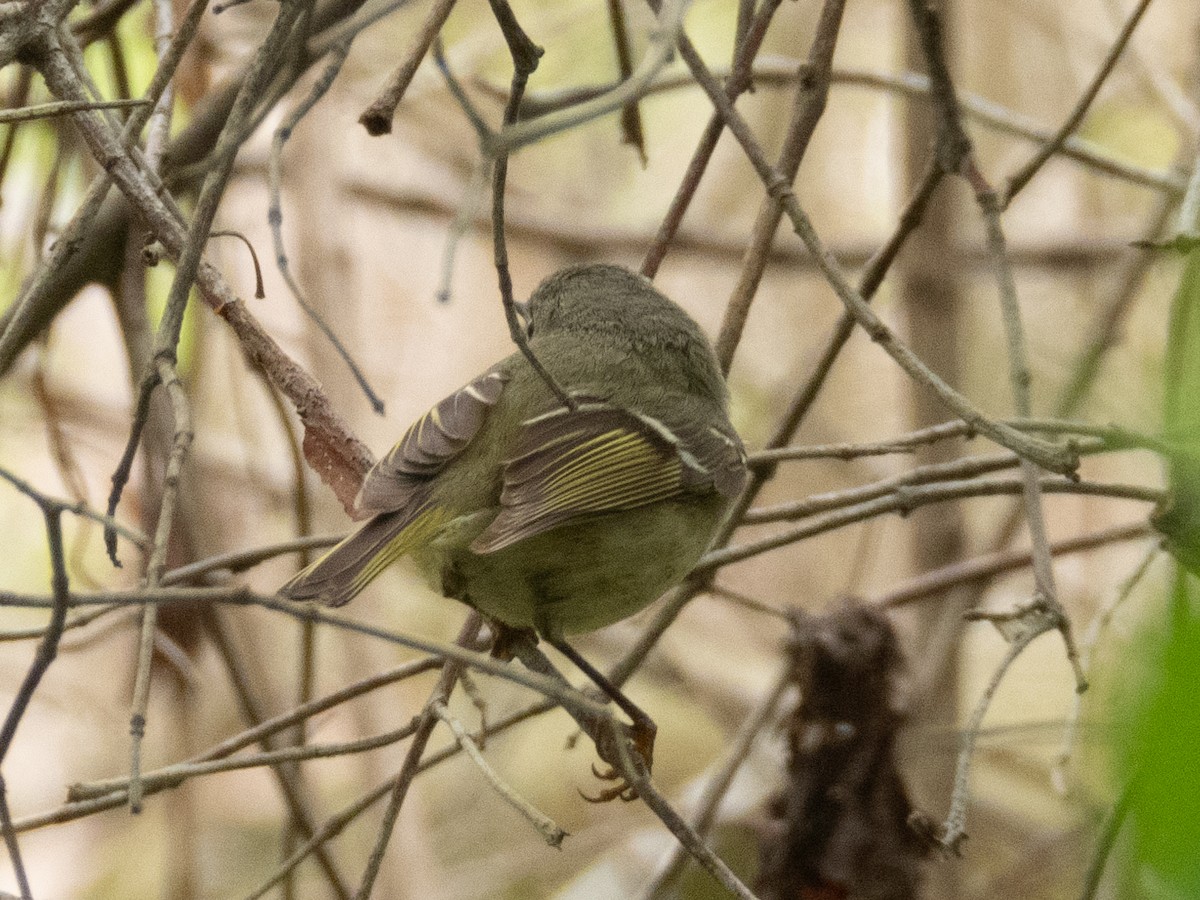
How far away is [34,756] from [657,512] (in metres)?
4.02

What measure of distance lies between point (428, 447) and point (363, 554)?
1.30 ft

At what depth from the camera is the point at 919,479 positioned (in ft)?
9.00

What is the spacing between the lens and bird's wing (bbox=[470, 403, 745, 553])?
8.51 ft

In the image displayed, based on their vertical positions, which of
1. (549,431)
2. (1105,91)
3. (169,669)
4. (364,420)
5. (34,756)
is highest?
(1105,91)

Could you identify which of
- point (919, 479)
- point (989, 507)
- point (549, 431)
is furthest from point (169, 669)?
point (989, 507)

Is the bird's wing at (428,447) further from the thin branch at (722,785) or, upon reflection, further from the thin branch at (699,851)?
the thin branch at (722,785)

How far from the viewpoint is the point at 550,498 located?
8.63ft

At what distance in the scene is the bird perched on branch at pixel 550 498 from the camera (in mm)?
2596

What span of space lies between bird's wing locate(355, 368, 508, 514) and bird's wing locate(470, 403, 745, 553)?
0.14 metres

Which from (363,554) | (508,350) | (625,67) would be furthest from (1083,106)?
(508,350)

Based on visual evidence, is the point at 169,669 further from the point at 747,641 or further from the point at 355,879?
the point at 747,641

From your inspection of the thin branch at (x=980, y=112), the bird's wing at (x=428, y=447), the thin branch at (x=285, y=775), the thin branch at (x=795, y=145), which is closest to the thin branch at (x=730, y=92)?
the thin branch at (x=795, y=145)

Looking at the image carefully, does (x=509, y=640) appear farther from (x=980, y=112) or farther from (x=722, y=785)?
(x=980, y=112)

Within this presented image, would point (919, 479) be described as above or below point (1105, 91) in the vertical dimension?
below
